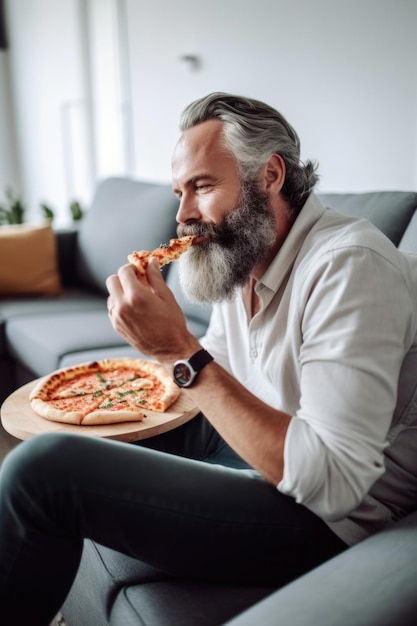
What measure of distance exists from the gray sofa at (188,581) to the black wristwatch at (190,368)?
1.18 ft

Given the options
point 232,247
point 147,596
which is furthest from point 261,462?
point 232,247

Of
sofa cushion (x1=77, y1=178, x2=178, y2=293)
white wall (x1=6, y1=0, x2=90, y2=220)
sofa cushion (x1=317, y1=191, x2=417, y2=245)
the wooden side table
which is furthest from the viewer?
white wall (x1=6, y1=0, x2=90, y2=220)

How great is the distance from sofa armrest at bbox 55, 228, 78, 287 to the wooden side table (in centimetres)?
204

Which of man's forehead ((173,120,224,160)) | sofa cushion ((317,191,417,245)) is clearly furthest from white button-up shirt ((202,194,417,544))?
sofa cushion ((317,191,417,245))

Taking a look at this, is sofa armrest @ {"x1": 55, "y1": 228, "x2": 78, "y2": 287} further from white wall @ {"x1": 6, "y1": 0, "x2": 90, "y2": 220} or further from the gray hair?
the gray hair

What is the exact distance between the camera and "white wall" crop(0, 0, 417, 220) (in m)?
2.35

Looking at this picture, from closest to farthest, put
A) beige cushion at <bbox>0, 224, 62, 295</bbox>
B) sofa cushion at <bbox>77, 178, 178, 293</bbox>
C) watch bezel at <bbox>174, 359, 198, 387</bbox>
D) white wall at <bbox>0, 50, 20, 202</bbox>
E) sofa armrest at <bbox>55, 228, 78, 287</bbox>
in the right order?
1. watch bezel at <bbox>174, 359, 198, 387</bbox>
2. sofa cushion at <bbox>77, 178, 178, 293</bbox>
3. beige cushion at <bbox>0, 224, 62, 295</bbox>
4. sofa armrest at <bbox>55, 228, 78, 287</bbox>
5. white wall at <bbox>0, 50, 20, 202</bbox>

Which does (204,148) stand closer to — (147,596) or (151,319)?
(151,319)

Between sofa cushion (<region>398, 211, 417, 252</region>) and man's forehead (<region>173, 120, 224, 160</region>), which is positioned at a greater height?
man's forehead (<region>173, 120, 224, 160</region>)

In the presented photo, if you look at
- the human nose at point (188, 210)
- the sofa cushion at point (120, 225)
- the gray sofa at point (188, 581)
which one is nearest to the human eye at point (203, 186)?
the human nose at point (188, 210)

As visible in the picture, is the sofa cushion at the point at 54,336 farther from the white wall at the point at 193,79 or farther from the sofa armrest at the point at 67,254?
the white wall at the point at 193,79

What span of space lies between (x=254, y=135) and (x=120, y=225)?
5.89 ft

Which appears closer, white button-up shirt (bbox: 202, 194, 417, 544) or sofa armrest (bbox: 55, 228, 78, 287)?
white button-up shirt (bbox: 202, 194, 417, 544)

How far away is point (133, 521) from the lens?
40.2 inches
